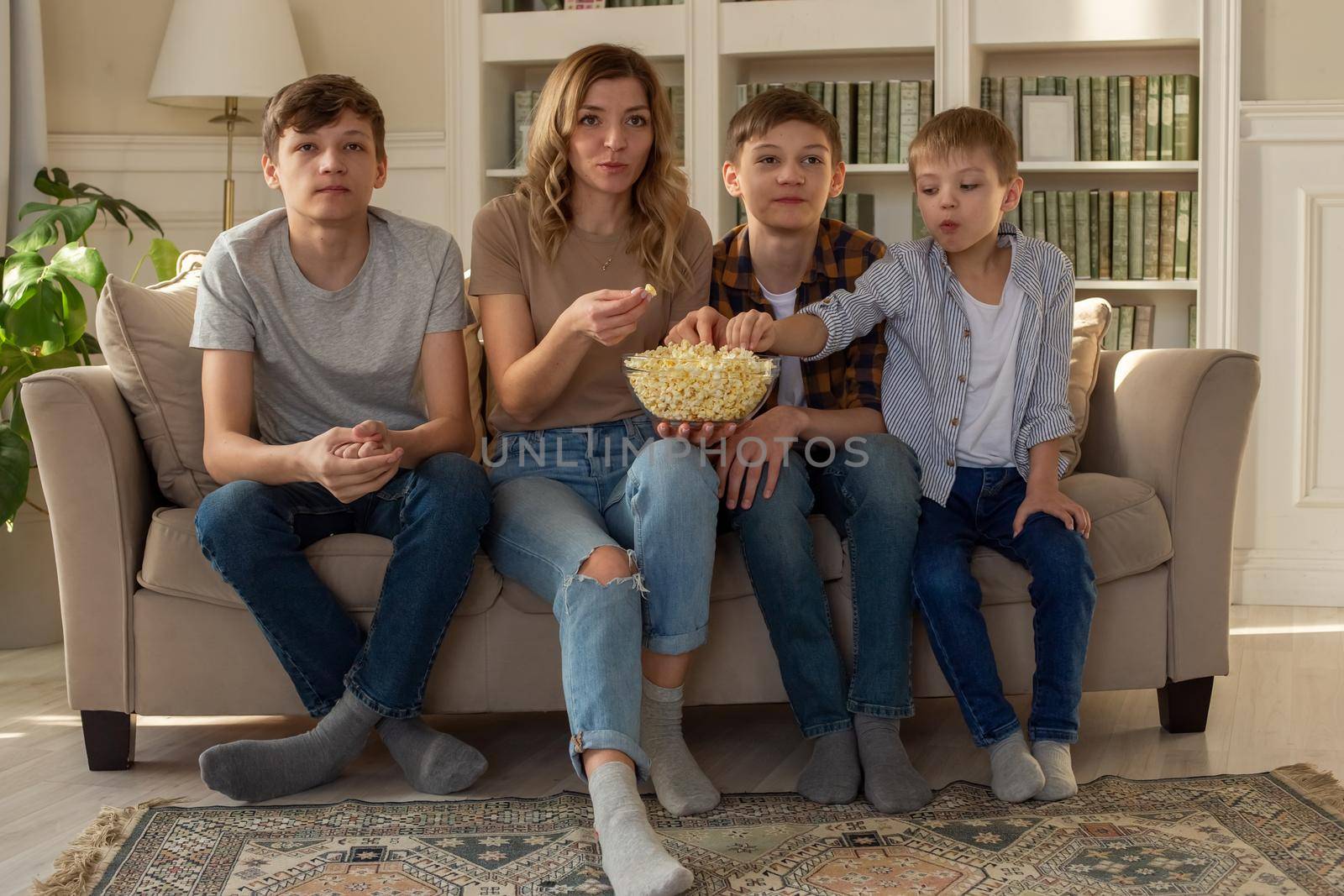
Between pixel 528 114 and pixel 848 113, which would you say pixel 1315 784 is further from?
pixel 528 114

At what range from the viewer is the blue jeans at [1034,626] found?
6.01ft

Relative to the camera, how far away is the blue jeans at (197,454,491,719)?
1.77m

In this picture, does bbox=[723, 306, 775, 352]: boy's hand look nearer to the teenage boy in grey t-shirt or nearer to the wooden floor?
the teenage boy in grey t-shirt

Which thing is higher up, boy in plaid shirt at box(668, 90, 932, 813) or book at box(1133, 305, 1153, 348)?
book at box(1133, 305, 1153, 348)

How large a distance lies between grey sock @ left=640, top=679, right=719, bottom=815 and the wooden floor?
0.11 metres

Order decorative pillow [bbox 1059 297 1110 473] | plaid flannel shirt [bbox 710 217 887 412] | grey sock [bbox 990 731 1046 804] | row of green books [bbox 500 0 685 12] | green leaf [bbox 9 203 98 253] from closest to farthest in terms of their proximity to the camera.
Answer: grey sock [bbox 990 731 1046 804] → plaid flannel shirt [bbox 710 217 887 412] → decorative pillow [bbox 1059 297 1110 473] → green leaf [bbox 9 203 98 253] → row of green books [bbox 500 0 685 12]

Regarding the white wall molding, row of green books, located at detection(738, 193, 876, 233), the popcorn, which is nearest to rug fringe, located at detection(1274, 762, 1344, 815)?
the popcorn

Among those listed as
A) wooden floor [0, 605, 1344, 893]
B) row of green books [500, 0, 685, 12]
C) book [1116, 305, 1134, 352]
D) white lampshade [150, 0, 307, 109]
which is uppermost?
row of green books [500, 0, 685, 12]

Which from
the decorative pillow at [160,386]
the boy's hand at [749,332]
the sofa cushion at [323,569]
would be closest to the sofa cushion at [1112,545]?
the boy's hand at [749,332]

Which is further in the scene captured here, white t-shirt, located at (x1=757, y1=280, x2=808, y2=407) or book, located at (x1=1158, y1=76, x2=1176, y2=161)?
book, located at (x1=1158, y1=76, x2=1176, y2=161)

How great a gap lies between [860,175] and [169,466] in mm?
2033

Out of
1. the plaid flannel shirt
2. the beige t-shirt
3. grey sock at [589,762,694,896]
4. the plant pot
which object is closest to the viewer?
grey sock at [589,762,694,896]

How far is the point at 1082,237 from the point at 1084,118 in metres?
0.28

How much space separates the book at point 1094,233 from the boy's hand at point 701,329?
169 centimetres
